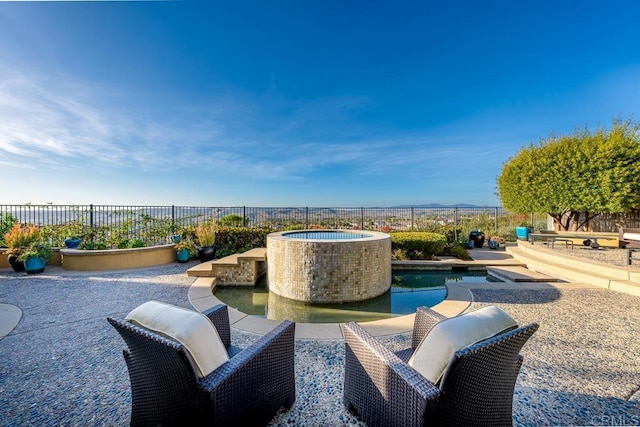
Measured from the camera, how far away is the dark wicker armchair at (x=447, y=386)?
1324mm

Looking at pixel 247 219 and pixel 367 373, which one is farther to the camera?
pixel 247 219

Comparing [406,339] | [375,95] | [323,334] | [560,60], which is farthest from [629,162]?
[323,334]

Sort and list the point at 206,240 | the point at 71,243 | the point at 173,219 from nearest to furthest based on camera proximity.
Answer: the point at 71,243 < the point at 206,240 < the point at 173,219

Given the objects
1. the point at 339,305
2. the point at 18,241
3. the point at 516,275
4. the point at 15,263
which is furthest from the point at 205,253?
the point at 516,275

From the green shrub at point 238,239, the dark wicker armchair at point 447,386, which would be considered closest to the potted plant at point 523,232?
the green shrub at point 238,239

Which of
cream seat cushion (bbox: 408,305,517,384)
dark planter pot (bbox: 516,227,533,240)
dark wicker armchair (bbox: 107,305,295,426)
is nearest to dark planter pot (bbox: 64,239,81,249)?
dark wicker armchair (bbox: 107,305,295,426)

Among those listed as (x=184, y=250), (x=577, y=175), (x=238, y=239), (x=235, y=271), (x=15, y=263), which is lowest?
(x=235, y=271)

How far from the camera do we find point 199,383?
1436 mm

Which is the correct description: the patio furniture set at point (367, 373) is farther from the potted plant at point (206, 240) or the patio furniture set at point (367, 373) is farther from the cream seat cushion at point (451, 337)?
the potted plant at point (206, 240)

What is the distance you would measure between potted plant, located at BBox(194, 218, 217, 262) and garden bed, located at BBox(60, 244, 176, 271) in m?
1.35

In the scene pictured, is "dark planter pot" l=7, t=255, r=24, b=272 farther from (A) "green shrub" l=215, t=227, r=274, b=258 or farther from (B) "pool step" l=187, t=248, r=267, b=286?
(B) "pool step" l=187, t=248, r=267, b=286

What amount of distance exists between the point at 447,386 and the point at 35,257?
32.8 ft

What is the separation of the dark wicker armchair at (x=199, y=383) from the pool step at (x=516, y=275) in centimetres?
653

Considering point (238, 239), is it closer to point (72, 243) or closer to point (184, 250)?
point (184, 250)
